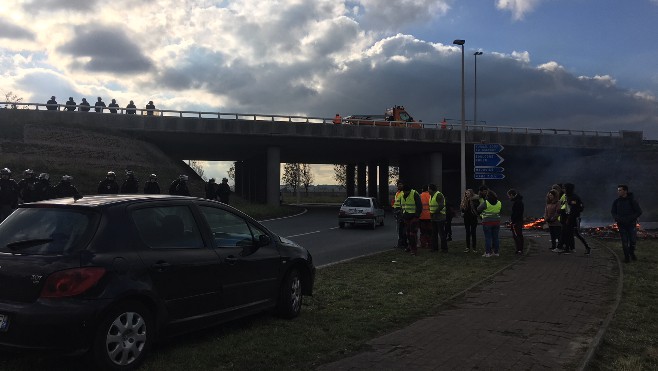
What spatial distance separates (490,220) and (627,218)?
279cm

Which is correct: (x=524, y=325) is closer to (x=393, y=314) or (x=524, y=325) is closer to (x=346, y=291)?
(x=393, y=314)

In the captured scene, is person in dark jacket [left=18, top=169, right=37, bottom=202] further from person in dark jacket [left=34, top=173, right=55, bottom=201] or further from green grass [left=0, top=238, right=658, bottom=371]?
green grass [left=0, top=238, right=658, bottom=371]

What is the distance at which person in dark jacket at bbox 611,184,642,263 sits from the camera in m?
11.2

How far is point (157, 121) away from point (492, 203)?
24568 millimetres

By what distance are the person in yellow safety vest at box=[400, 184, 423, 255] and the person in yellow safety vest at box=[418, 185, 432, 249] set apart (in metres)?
0.27

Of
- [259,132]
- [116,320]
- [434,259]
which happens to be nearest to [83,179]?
[259,132]

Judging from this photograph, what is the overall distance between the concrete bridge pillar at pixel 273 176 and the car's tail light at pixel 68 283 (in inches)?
1256

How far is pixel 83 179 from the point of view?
84.7 ft

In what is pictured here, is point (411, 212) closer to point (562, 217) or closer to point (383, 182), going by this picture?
point (562, 217)

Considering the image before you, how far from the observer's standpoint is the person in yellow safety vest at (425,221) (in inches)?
521

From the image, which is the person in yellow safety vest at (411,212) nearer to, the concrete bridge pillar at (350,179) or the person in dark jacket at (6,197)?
the person in dark jacket at (6,197)

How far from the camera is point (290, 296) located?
6148 millimetres

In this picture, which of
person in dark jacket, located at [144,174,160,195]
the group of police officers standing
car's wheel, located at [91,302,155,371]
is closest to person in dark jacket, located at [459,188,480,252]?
the group of police officers standing

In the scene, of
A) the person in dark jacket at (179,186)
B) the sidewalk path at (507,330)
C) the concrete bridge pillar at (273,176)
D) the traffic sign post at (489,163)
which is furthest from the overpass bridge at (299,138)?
the sidewalk path at (507,330)
